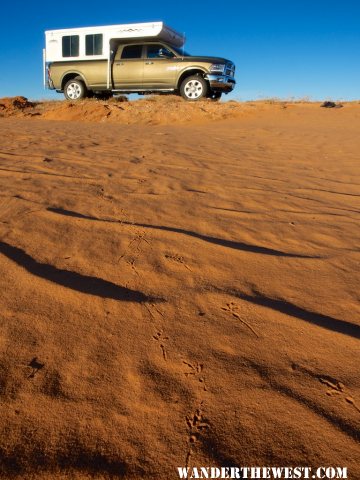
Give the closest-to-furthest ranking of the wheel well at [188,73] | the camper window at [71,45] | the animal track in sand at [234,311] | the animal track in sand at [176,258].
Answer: the animal track in sand at [234,311] < the animal track in sand at [176,258] < the wheel well at [188,73] < the camper window at [71,45]

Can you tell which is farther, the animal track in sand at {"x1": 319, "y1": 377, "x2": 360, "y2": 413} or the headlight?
the headlight

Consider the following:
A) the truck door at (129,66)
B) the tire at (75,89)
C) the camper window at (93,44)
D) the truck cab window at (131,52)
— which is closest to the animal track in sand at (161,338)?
the truck door at (129,66)

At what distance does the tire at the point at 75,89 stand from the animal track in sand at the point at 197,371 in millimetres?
13834

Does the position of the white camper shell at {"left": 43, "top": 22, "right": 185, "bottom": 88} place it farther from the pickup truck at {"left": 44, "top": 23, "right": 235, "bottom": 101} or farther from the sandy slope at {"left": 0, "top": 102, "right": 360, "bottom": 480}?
the sandy slope at {"left": 0, "top": 102, "right": 360, "bottom": 480}

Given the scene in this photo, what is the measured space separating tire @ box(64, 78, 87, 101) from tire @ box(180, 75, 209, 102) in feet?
13.1

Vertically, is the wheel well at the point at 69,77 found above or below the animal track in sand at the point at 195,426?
above

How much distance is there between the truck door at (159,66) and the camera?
11.6 metres

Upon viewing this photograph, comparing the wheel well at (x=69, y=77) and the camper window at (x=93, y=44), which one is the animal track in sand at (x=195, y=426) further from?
the wheel well at (x=69, y=77)

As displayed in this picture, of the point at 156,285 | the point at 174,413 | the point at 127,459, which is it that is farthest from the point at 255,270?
the point at 127,459

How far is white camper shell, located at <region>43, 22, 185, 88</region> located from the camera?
11969mm

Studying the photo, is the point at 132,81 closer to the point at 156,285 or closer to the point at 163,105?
the point at 163,105

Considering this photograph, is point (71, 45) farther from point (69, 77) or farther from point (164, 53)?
point (164, 53)

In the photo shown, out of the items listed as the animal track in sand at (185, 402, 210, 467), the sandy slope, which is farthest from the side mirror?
the animal track in sand at (185, 402, 210, 467)

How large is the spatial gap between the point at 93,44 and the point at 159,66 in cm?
281
